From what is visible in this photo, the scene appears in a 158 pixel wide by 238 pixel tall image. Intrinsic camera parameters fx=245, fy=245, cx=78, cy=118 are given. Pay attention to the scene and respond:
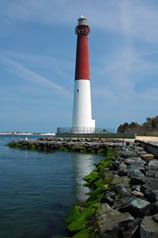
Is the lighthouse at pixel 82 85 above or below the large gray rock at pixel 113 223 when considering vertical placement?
above

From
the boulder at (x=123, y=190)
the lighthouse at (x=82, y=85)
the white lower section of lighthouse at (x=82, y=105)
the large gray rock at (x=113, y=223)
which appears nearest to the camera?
the large gray rock at (x=113, y=223)

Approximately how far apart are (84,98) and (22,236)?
25247mm

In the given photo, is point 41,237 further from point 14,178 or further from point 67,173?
point 67,173

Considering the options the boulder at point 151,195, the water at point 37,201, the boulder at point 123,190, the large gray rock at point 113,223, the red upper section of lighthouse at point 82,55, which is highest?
the red upper section of lighthouse at point 82,55

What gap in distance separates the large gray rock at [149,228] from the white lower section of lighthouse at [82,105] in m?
25.9

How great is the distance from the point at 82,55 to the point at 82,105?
5940 millimetres

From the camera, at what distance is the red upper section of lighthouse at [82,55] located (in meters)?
29.0

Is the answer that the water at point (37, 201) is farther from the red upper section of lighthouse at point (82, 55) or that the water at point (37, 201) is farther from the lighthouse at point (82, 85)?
the red upper section of lighthouse at point (82, 55)

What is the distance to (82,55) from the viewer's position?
29.1 metres

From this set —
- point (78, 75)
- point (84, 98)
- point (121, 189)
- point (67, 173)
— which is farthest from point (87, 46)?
point (121, 189)

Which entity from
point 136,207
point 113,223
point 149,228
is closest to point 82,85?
point 136,207

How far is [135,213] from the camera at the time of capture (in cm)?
420

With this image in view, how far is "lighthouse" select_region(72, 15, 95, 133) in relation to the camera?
95.7ft

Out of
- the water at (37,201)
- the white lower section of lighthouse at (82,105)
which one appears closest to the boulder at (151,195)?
the water at (37,201)
